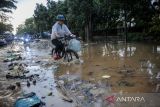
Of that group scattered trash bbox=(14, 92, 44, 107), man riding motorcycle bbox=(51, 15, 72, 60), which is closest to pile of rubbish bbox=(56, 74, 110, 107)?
scattered trash bbox=(14, 92, 44, 107)

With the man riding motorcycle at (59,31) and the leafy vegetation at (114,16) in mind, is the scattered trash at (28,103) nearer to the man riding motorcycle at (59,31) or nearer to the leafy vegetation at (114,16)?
the man riding motorcycle at (59,31)

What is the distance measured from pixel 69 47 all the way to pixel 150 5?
62.7 feet

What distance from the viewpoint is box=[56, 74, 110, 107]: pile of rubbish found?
7143 millimetres

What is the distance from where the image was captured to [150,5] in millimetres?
29578

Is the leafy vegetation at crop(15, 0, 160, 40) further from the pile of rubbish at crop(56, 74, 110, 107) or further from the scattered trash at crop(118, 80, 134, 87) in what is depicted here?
the pile of rubbish at crop(56, 74, 110, 107)

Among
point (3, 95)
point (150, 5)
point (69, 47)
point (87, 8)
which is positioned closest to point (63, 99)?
point (3, 95)

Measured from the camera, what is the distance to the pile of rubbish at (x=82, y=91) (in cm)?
714

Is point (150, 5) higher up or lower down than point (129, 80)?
higher up

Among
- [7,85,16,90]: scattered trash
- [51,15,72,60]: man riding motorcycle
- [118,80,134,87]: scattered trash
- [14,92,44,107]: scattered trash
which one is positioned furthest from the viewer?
[51,15,72,60]: man riding motorcycle

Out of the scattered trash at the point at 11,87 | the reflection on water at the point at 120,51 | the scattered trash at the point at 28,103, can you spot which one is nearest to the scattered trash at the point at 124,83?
the scattered trash at the point at 28,103

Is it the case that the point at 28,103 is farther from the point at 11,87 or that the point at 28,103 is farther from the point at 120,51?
the point at 120,51

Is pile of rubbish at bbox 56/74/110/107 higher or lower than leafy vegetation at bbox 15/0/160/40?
lower

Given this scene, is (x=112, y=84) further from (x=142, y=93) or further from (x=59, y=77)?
(x=59, y=77)

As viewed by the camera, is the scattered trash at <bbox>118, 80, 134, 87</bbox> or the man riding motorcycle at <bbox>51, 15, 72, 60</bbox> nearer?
the scattered trash at <bbox>118, 80, 134, 87</bbox>
